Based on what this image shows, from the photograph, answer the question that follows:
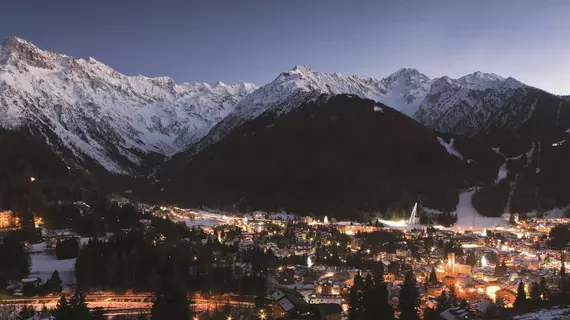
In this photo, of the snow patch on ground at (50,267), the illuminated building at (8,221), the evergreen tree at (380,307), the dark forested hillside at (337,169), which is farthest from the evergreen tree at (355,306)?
the dark forested hillside at (337,169)

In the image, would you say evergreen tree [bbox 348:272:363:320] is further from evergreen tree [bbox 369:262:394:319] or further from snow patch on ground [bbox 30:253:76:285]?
snow patch on ground [bbox 30:253:76:285]

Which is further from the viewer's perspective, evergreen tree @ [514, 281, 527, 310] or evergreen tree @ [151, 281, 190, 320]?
evergreen tree @ [514, 281, 527, 310]

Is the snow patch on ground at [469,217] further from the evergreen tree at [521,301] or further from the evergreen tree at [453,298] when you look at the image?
the evergreen tree at [521,301]

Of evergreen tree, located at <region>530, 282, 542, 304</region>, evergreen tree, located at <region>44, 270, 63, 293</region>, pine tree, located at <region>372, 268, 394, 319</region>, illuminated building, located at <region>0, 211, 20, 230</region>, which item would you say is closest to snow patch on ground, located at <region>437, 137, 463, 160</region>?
illuminated building, located at <region>0, 211, 20, 230</region>

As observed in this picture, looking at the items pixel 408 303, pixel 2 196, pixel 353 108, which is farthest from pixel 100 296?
pixel 353 108

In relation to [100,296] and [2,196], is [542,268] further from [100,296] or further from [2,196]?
[2,196]

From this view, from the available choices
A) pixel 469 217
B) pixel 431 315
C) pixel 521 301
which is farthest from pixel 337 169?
pixel 431 315

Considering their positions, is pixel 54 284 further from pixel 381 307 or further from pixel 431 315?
pixel 431 315
